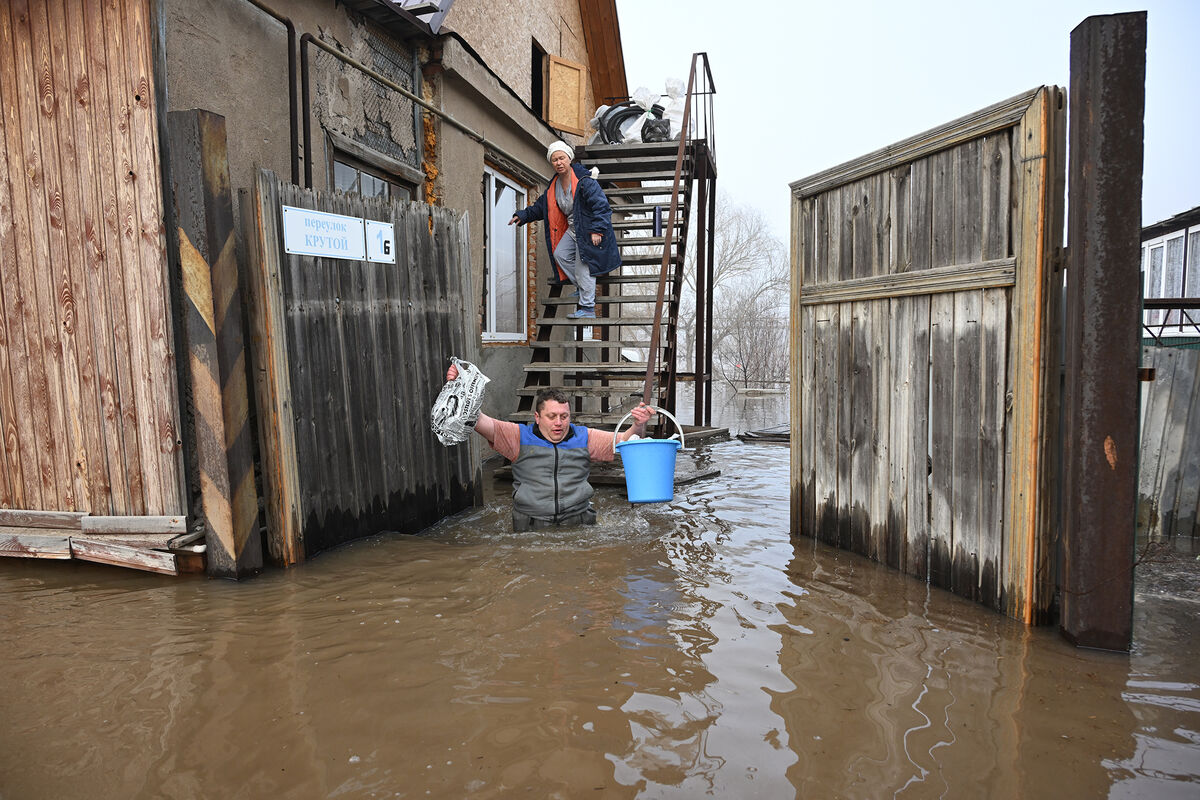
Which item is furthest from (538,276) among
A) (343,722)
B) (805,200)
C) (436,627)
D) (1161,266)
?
(1161,266)

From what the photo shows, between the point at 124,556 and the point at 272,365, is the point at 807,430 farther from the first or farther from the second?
the point at 124,556

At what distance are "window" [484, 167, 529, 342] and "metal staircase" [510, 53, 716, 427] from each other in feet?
1.37

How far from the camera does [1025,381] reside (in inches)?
139

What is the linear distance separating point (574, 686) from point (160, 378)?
2.85 meters

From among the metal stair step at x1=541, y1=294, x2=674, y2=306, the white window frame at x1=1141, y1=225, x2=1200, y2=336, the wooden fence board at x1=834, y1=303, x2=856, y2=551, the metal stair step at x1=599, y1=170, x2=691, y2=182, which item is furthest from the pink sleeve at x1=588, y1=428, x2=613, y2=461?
the white window frame at x1=1141, y1=225, x2=1200, y2=336

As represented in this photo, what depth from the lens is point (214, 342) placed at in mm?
3994

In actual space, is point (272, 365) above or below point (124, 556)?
above

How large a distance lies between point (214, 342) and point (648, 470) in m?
2.58

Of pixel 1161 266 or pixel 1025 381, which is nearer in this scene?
pixel 1025 381

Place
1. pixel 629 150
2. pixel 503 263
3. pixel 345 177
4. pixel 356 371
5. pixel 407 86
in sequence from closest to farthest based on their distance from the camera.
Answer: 1. pixel 356 371
2. pixel 345 177
3. pixel 407 86
4. pixel 503 263
5. pixel 629 150

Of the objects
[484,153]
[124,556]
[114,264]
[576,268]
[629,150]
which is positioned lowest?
[124,556]

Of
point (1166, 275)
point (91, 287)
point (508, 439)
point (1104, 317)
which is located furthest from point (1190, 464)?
point (1166, 275)

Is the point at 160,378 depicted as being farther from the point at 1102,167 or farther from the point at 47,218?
the point at 1102,167

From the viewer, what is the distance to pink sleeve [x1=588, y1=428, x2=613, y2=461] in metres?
5.29
